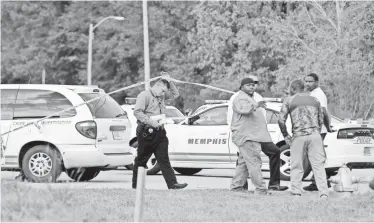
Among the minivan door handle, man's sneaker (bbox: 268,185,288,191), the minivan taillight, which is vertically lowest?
man's sneaker (bbox: 268,185,288,191)

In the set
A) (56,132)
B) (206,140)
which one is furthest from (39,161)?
(206,140)

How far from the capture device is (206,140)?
1803 centimetres

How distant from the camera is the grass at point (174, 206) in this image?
343 inches

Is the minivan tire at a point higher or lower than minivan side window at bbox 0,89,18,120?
lower

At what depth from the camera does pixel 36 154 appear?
619 inches

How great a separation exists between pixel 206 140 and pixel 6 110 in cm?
390

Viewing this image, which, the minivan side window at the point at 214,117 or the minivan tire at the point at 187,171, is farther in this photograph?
the minivan tire at the point at 187,171

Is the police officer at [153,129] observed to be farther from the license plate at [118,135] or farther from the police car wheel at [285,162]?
the police car wheel at [285,162]

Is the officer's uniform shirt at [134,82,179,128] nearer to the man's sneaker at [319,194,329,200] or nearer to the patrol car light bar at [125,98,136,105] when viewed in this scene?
the man's sneaker at [319,194,329,200]

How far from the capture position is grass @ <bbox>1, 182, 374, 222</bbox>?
8719 mm

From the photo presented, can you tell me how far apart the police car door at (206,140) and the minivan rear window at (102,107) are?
80.5 inches

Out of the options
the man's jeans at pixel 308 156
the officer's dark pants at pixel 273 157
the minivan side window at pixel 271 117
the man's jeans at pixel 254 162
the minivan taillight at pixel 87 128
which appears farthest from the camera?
the minivan side window at pixel 271 117

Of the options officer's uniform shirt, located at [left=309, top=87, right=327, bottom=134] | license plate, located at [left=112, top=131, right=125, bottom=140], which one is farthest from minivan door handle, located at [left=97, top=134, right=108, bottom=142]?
officer's uniform shirt, located at [left=309, top=87, right=327, bottom=134]

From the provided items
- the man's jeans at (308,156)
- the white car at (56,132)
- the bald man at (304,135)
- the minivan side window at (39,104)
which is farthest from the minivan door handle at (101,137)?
the man's jeans at (308,156)
